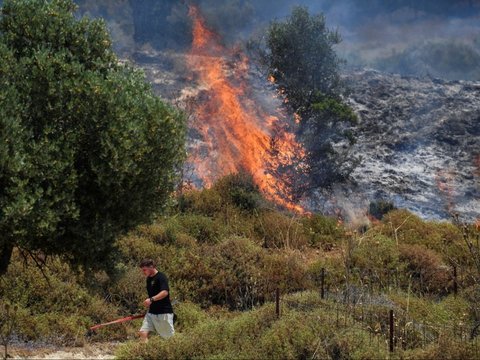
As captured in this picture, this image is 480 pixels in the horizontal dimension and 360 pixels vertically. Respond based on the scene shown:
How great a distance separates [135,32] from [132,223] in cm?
5472

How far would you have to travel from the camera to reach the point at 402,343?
1255cm

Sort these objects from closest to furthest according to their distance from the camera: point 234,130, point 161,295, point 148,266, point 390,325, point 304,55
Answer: point 390,325 < point 161,295 < point 148,266 < point 304,55 < point 234,130

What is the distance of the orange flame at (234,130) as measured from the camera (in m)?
37.8

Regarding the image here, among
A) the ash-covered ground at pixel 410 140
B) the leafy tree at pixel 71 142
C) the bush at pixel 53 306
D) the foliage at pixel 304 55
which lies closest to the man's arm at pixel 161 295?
the leafy tree at pixel 71 142

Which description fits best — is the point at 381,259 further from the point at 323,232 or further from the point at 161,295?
the point at 161,295

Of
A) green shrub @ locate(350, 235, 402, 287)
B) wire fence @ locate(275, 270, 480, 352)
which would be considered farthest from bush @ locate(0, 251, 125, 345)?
green shrub @ locate(350, 235, 402, 287)

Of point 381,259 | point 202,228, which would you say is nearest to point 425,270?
point 381,259

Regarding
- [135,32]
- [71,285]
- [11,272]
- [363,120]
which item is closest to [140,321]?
[71,285]

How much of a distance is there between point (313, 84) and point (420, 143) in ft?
42.4

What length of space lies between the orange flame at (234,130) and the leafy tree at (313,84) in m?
1.60

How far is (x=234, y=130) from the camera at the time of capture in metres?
44.5

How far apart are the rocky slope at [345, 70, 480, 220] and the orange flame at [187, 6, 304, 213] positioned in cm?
673

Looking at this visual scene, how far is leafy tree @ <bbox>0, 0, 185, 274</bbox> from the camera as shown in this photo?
11.0 metres

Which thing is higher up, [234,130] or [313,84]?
[313,84]
